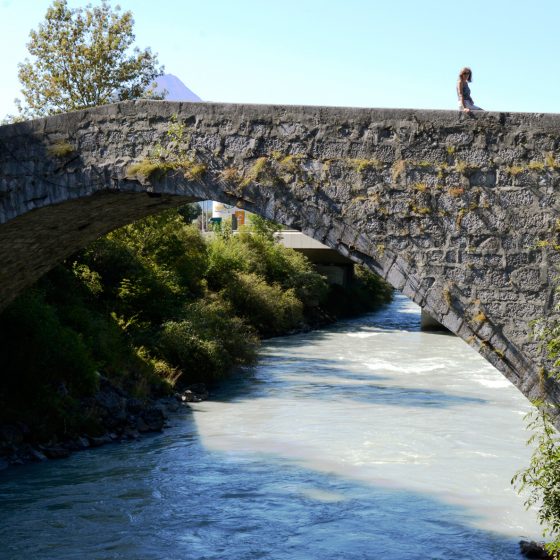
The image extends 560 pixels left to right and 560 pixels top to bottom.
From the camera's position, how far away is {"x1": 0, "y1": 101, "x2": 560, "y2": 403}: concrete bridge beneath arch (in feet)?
19.5

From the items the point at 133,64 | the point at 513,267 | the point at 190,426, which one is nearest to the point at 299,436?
the point at 190,426

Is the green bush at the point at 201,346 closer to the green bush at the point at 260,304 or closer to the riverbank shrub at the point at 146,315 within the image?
the riverbank shrub at the point at 146,315

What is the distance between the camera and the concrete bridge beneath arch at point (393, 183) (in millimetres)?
5930

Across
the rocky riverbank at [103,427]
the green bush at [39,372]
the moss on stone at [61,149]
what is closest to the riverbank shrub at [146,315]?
the green bush at [39,372]

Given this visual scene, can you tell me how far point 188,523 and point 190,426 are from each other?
158 inches

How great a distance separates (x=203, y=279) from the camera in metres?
22.6

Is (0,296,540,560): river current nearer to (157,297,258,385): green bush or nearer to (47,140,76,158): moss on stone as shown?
(157,297,258,385): green bush

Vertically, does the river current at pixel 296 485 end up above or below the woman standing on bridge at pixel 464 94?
below

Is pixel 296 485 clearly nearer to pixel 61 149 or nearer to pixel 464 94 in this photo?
pixel 61 149

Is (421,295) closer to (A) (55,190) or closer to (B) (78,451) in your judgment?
(A) (55,190)

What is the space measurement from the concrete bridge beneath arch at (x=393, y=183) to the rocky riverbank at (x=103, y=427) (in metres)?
4.66

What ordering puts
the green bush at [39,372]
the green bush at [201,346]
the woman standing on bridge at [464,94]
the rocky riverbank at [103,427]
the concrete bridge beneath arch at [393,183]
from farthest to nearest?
the green bush at [201,346] → the green bush at [39,372] → the rocky riverbank at [103,427] → the woman standing on bridge at [464,94] → the concrete bridge beneath arch at [393,183]

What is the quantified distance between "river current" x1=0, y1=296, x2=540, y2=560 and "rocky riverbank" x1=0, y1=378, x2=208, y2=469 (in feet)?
0.69

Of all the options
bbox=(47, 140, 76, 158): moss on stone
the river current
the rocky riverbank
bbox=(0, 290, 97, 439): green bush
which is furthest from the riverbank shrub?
bbox=(47, 140, 76, 158): moss on stone
